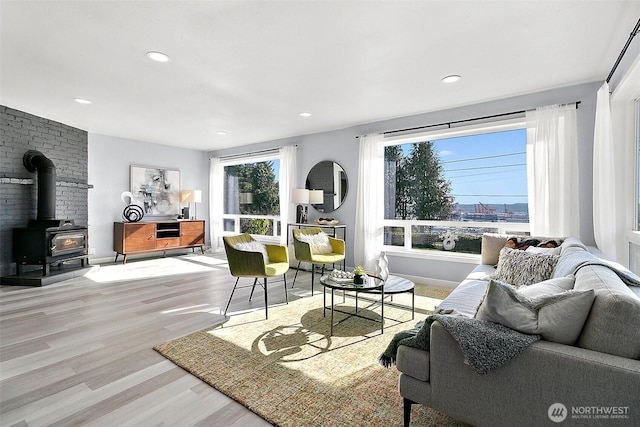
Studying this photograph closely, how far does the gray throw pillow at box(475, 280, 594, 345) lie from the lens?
4.12 feet

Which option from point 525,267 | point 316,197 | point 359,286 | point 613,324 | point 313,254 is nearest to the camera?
point 613,324

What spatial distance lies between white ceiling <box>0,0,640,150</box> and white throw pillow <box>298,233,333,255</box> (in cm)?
178

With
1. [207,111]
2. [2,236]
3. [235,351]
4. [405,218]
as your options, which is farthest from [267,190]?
[235,351]

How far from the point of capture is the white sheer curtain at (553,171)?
343 centimetres

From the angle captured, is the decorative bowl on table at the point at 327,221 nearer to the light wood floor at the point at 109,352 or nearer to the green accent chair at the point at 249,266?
the light wood floor at the point at 109,352

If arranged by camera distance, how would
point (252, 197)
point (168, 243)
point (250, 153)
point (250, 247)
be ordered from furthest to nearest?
point (252, 197)
point (250, 153)
point (168, 243)
point (250, 247)

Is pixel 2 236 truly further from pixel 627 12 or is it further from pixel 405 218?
pixel 627 12

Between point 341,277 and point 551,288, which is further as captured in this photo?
point 341,277

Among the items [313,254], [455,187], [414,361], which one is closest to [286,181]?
[313,254]

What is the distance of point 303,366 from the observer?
7.34 ft

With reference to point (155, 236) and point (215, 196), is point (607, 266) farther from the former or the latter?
point (215, 196)

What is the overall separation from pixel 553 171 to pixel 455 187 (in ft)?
3.82

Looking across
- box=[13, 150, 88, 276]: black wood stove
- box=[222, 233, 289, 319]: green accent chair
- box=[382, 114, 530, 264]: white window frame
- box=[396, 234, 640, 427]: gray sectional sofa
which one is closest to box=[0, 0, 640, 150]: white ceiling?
box=[382, 114, 530, 264]: white window frame

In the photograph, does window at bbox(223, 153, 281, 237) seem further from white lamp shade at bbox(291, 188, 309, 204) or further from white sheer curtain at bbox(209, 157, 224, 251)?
white lamp shade at bbox(291, 188, 309, 204)
